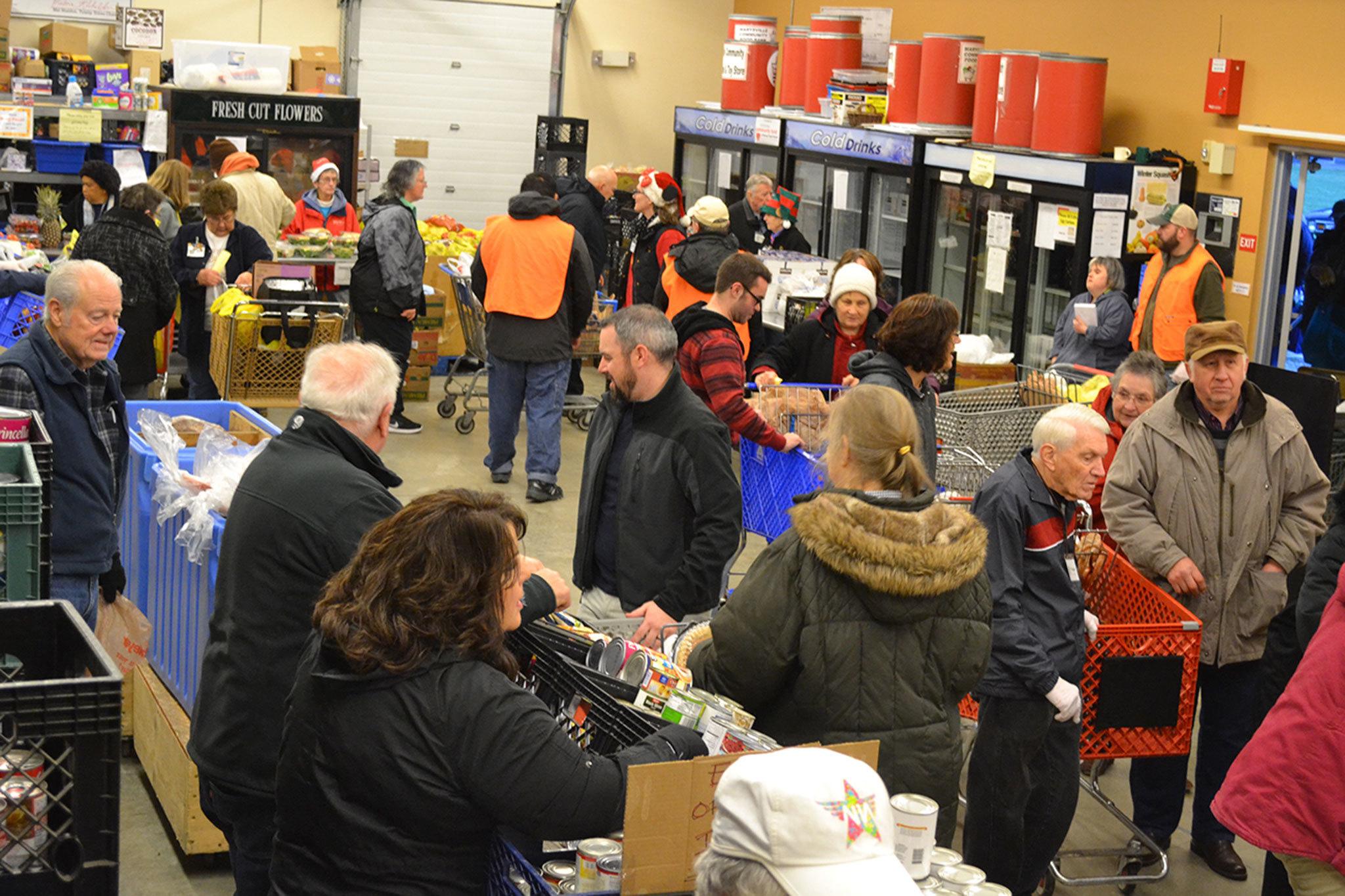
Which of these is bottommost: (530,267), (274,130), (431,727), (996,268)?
(431,727)

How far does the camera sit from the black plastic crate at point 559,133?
13.6m

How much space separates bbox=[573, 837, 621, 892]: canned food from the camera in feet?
7.95

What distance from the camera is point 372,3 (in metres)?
14.5

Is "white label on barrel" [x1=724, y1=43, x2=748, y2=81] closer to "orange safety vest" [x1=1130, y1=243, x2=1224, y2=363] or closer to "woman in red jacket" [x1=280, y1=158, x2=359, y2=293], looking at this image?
"woman in red jacket" [x1=280, y1=158, x2=359, y2=293]

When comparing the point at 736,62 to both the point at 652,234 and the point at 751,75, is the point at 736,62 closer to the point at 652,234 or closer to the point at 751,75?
the point at 751,75

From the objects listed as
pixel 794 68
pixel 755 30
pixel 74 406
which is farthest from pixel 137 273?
pixel 755 30

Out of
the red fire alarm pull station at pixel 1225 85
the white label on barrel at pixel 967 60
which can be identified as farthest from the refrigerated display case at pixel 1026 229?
the white label on barrel at pixel 967 60

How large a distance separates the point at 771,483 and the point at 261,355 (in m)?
3.24

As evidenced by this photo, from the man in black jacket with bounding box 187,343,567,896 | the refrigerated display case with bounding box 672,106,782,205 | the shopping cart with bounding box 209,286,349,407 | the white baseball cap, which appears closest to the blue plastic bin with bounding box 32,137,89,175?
the shopping cart with bounding box 209,286,349,407

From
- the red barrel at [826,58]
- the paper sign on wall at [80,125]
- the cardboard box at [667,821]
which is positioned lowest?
the cardboard box at [667,821]

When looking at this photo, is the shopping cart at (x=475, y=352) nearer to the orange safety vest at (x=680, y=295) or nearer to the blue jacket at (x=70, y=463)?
the orange safety vest at (x=680, y=295)

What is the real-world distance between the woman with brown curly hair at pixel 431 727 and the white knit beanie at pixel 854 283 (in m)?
3.96

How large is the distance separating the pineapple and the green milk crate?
8.55m

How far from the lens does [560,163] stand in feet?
44.3
